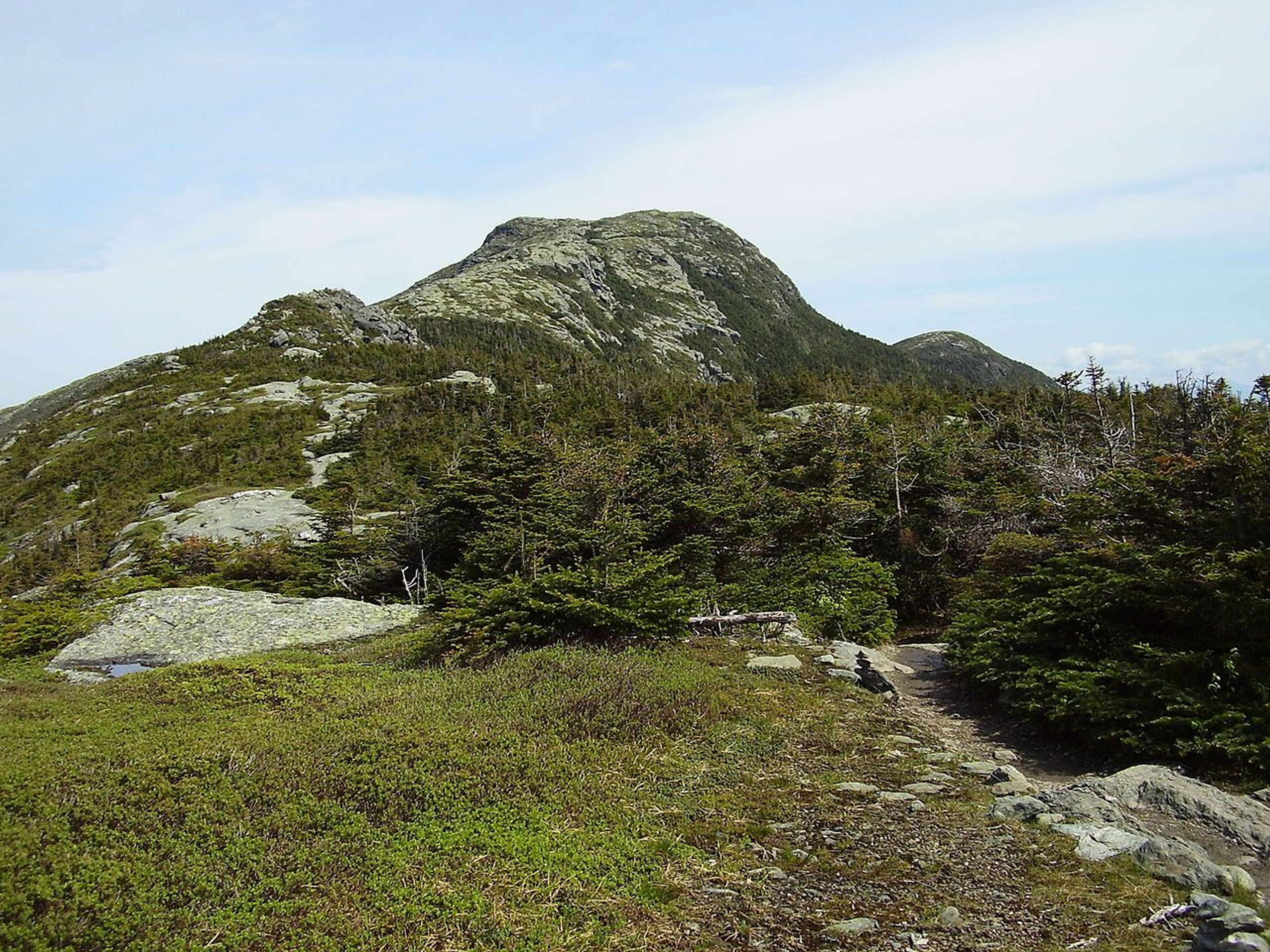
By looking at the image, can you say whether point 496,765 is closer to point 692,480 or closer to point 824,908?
point 824,908

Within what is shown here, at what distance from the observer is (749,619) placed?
14797 mm

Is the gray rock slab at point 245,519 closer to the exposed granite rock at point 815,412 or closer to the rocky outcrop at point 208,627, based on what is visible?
the rocky outcrop at point 208,627

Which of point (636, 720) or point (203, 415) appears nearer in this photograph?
point (636, 720)

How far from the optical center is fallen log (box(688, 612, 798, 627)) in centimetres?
1470

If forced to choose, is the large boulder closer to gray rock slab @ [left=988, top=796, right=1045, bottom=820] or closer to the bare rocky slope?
gray rock slab @ [left=988, top=796, right=1045, bottom=820]

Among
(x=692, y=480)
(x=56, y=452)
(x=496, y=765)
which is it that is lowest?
(x=496, y=765)

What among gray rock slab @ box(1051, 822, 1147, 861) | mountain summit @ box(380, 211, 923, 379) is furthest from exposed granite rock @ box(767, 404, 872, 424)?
mountain summit @ box(380, 211, 923, 379)

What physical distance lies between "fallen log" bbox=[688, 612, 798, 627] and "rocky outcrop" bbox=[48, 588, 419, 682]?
9.21m

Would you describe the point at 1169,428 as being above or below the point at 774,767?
above

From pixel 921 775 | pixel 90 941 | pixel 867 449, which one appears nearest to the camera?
pixel 90 941

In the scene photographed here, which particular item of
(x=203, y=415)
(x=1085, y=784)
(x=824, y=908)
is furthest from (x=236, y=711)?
(x=203, y=415)

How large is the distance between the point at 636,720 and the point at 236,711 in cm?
582

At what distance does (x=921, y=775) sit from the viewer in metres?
7.75

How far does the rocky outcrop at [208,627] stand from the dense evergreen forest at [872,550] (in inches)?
56.6
